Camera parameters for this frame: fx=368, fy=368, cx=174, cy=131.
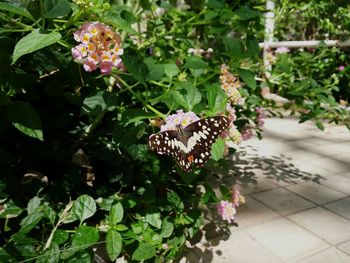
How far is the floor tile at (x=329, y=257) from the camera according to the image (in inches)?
58.0

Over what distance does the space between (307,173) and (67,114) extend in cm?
171

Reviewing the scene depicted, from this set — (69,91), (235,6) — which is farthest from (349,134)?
(69,91)

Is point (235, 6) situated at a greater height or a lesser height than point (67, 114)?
greater

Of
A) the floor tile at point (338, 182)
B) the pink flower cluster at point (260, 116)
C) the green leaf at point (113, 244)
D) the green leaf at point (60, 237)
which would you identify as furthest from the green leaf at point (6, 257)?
the floor tile at point (338, 182)

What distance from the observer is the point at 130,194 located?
52.1 inches

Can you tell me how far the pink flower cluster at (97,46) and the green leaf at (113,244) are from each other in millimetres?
492

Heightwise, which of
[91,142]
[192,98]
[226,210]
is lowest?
[226,210]

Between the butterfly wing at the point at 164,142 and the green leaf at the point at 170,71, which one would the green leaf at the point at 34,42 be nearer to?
the butterfly wing at the point at 164,142

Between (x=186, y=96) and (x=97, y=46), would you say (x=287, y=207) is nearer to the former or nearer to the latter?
(x=186, y=96)

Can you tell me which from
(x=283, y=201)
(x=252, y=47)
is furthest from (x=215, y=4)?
(x=283, y=201)

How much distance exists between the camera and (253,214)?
Answer: 6.12ft

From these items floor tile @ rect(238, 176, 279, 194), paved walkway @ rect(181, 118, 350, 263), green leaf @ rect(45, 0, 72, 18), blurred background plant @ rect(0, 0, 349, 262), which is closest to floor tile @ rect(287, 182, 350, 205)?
paved walkway @ rect(181, 118, 350, 263)

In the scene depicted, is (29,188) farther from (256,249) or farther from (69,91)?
(256,249)

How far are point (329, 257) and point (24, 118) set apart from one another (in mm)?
1275
